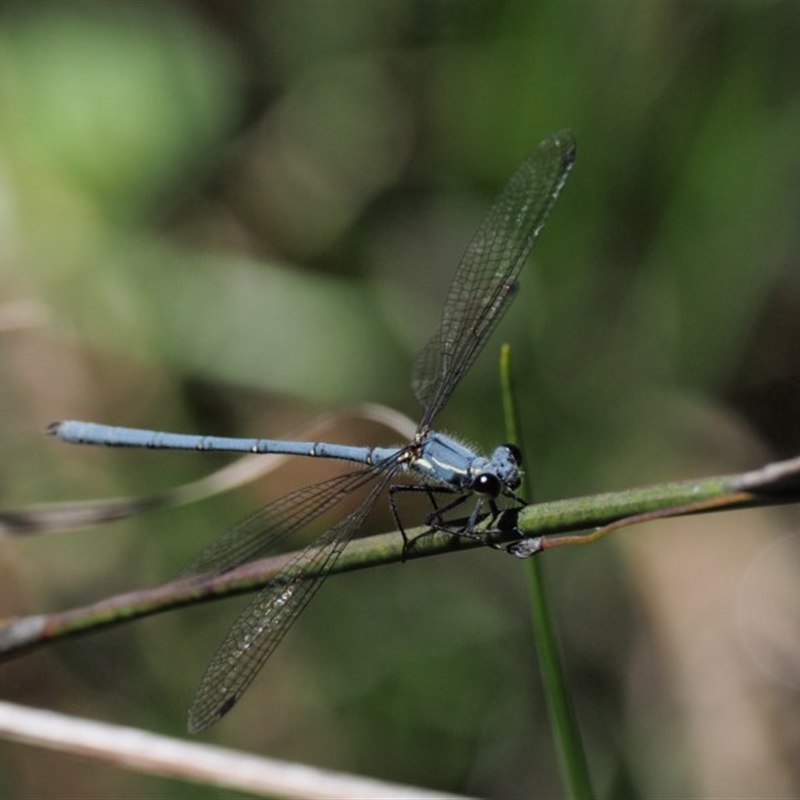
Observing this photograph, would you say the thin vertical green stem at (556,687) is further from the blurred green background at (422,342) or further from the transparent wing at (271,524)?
the blurred green background at (422,342)

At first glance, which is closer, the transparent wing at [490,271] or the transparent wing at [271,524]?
the transparent wing at [271,524]

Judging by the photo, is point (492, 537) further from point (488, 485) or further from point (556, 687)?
point (488, 485)

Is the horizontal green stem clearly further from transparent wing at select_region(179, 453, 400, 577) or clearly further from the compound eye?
the compound eye

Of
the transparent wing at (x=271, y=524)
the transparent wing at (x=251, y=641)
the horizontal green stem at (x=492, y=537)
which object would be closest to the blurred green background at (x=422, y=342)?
the transparent wing at (x=271, y=524)

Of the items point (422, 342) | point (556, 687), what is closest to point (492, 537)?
point (556, 687)

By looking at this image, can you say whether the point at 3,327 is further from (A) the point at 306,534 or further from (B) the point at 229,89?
(B) the point at 229,89

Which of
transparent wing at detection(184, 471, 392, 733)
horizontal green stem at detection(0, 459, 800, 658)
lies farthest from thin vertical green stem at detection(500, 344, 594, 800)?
transparent wing at detection(184, 471, 392, 733)
